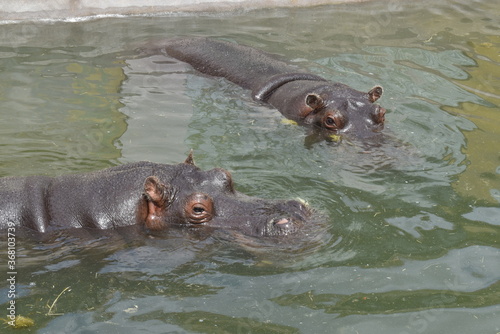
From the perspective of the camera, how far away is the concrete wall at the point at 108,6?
38.7 ft

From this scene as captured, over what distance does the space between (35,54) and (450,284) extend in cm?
736

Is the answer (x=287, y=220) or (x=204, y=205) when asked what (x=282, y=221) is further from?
(x=204, y=205)

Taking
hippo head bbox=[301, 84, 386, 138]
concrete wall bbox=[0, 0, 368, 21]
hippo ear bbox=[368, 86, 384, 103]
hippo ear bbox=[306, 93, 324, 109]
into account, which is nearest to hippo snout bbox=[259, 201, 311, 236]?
hippo head bbox=[301, 84, 386, 138]

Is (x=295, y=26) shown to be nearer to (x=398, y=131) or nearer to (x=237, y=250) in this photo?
(x=398, y=131)

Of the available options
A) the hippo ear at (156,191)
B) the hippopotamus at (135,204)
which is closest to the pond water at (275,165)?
the hippopotamus at (135,204)

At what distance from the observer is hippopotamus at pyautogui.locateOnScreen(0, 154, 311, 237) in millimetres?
5676

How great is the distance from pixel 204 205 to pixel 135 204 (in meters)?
0.53

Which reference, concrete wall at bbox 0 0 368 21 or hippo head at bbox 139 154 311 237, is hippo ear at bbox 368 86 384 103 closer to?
hippo head at bbox 139 154 311 237

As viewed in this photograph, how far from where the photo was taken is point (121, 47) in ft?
36.1

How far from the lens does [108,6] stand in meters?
12.3

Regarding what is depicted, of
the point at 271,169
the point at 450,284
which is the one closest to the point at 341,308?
the point at 450,284

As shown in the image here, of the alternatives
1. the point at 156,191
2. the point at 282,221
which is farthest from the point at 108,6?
the point at 282,221

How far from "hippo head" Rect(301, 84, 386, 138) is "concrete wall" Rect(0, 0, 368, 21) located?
4.76 m

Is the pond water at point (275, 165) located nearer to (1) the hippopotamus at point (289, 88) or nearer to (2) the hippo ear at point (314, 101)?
(1) the hippopotamus at point (289, 88)
